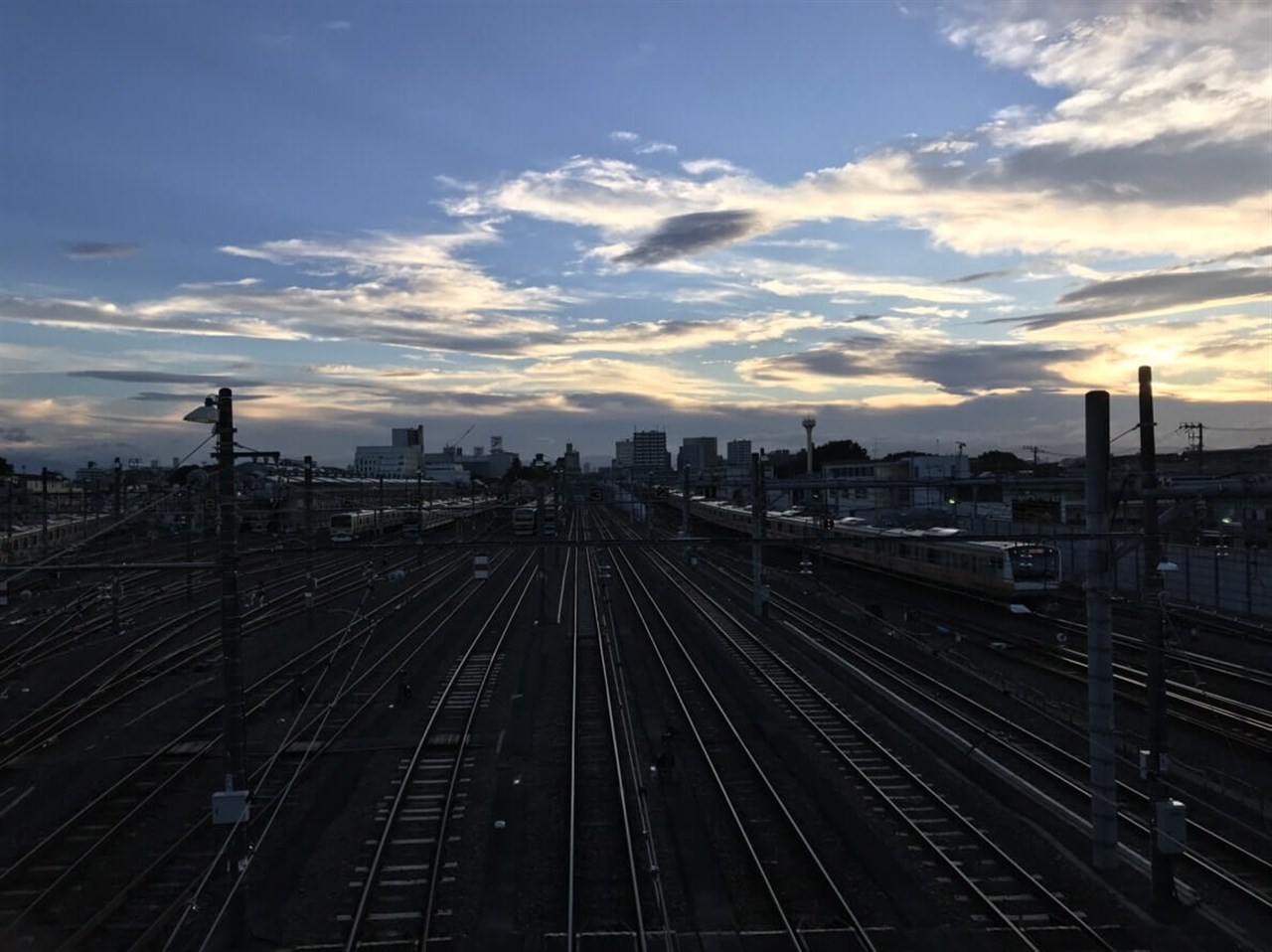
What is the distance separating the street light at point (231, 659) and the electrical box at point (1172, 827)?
9.00m

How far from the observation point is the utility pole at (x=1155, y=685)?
31.2 feet

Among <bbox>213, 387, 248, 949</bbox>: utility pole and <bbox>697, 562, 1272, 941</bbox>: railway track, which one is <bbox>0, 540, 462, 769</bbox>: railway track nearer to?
<bbox>213, 387, 248, 949</bbox>: utility pole

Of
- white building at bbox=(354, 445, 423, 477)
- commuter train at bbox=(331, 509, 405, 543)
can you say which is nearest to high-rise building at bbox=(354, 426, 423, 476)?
white building at bbox=(354, 445, 423, 477)

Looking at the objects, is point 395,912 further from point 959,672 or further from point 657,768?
point 959,672

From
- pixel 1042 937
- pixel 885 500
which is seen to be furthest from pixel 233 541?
pixel 885 500

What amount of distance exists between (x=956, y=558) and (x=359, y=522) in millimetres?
28791

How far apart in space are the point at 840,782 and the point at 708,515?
46609 millimetres

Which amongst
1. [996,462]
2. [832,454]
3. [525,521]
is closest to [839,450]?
[832,454]

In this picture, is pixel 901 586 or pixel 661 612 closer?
pixel 661 612

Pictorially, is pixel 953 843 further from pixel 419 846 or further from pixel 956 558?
pixel 956 558

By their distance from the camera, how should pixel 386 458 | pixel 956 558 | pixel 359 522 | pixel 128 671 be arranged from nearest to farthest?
pixel 128 671, pixel 956 558, pixel 359 522, pixel 386 458

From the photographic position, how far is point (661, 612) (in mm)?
33094

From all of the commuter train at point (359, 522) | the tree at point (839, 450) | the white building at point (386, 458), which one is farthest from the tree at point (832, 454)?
the commuter train at point (359, 522)

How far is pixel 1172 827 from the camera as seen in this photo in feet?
30.6
